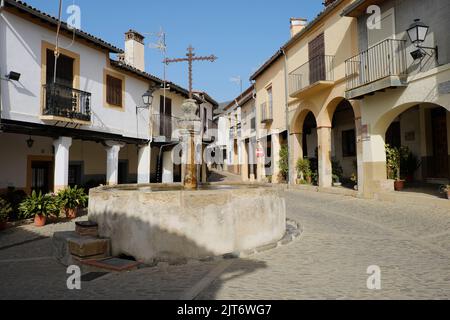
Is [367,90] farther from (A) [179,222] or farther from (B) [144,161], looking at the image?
(B) [144,161]

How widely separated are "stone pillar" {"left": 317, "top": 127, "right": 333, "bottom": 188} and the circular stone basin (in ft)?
34.7

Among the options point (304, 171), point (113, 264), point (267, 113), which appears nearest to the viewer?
point (113, 264)

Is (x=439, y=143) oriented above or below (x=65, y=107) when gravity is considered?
below

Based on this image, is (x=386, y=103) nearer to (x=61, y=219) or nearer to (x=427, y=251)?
(x=427, y=251)

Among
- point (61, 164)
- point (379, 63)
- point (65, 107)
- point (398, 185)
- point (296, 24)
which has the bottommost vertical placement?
point (398, 185)

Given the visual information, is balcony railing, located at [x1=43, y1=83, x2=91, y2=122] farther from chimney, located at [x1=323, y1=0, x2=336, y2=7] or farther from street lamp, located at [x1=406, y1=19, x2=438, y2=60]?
chimney, located at [x1=323, y1=0, x2=336, y2=7]

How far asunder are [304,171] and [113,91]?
10212mm

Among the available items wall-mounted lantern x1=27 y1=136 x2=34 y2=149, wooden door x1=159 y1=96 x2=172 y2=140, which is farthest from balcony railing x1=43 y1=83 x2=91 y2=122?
wooden door x1=159 y1=96 x2=172 y2=140

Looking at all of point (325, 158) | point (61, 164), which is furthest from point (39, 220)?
point (325, 158)

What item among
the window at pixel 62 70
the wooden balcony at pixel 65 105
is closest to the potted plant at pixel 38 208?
the wooden balcony at pixel 65 105

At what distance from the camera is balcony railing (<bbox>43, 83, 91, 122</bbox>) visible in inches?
435

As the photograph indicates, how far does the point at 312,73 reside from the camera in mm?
15781

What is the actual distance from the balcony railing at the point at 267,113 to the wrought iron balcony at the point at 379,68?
8.65 m

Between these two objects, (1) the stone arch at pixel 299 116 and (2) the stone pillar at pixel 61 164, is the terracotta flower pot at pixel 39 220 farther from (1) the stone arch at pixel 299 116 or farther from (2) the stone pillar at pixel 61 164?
(1) the stone arch at pixel 299 116
